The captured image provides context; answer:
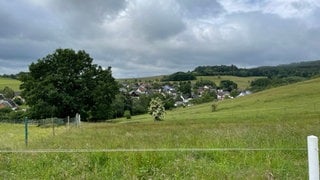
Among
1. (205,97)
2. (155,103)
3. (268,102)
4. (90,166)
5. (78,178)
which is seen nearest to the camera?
(78,178)

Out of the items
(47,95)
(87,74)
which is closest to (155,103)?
(87,74)

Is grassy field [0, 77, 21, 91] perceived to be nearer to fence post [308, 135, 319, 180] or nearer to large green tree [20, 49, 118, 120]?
large green tree [20, 49, 118, 120]

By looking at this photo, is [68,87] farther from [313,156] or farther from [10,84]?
[10,84]

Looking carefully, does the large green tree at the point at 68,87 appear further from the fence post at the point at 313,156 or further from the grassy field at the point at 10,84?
the grassy field at the point at 10,84

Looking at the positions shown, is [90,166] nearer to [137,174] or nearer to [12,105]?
[137,174]

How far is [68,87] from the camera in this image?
75562mm

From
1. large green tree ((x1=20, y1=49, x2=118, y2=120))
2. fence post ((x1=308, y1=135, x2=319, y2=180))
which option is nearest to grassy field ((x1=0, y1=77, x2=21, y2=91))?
→ large green tree ((x1=20, y1=49, x2=118, y2=120))

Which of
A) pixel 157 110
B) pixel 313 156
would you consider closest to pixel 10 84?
pixel 157 110

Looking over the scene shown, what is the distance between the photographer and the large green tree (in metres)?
72.1

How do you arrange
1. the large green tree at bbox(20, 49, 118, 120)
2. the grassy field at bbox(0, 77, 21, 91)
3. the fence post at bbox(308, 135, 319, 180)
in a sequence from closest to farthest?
the fence post at bbox(308, 135, 319, 180), the large green tree at bbox(20, 49, 118, 120), the grassy field at bbox(0, 77, 21, 91)

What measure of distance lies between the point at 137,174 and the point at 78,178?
1277mm

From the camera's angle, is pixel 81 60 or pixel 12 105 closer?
pixel 81 60

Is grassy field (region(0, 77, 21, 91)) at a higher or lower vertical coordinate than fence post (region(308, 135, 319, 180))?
higher

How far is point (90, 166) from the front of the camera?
10750mm
